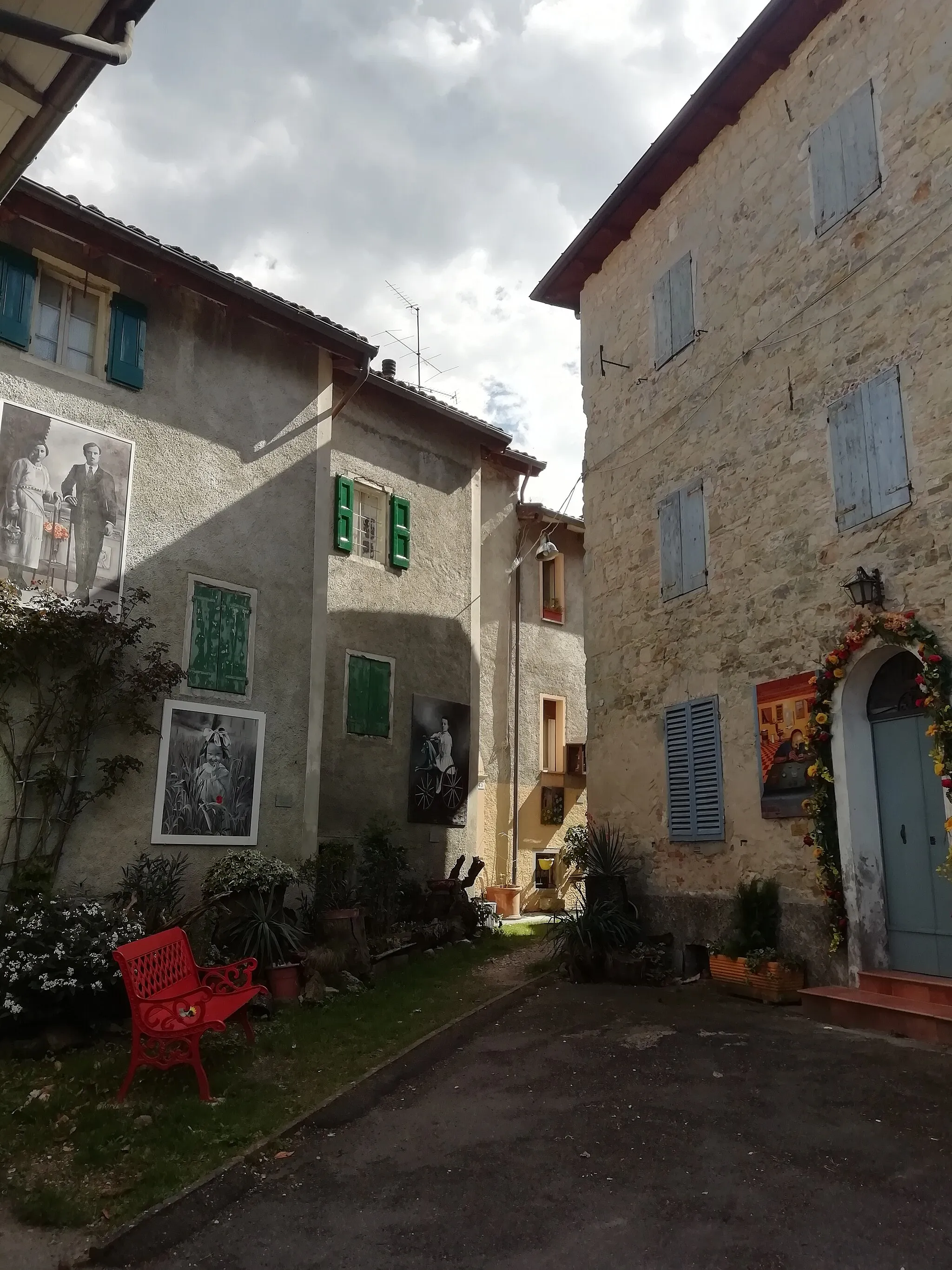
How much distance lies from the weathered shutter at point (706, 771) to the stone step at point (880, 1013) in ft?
6.97

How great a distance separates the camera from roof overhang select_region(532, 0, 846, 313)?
9.88m

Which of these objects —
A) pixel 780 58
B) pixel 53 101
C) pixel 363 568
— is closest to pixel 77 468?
pixel 363 568

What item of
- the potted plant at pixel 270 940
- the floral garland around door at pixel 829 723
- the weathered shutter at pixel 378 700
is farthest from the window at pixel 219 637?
the floral garland around door at pixel 829 723

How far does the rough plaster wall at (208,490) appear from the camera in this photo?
33.1 ft

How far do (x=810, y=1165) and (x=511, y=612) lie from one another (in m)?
13.1

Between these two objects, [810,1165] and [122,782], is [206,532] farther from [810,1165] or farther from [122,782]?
[810,1165]

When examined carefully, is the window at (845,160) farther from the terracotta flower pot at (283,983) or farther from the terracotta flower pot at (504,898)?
the terracotta flower pot at (504,898)

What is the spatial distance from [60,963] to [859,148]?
10.1 meters

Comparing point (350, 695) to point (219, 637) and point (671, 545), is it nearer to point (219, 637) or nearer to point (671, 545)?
point (219, 637)

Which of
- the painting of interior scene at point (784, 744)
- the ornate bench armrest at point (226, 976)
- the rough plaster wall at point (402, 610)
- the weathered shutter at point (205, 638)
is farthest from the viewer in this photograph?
the rough plaster wall at point (402, 610)

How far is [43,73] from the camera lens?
3508 millimetres

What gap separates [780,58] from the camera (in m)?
10.2

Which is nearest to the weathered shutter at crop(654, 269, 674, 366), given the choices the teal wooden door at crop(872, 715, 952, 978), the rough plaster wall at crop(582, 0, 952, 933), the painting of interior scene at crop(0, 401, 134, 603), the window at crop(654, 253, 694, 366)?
the window at crop(654, 253, 694, 366)

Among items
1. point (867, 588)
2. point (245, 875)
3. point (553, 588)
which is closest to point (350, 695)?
point (245, 875)
